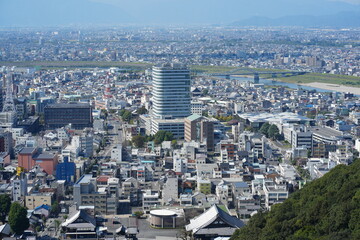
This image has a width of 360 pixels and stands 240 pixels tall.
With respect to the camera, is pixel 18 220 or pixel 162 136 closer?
pixel 18 220

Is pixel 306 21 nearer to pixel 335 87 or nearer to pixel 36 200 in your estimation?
pixel 335 87

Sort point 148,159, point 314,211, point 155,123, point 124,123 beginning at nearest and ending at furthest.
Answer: point 314,211, point 148,159, point 155,123, point 124,123

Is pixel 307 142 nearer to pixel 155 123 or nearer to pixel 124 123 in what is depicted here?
pixel 155 123

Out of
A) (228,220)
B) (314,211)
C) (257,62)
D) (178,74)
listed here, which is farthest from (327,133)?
(257,62)

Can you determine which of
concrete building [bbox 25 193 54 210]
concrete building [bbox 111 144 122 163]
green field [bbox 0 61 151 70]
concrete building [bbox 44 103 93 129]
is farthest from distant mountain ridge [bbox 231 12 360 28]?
concrete building [bbox 25 193 54 210]

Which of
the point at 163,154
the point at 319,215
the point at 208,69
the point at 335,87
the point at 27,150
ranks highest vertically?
the point at 319,215

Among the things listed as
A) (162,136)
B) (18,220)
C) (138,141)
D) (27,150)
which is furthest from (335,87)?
(18,220)

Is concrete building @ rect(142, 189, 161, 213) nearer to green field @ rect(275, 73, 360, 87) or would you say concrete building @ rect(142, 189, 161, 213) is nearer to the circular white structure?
the circular white structure

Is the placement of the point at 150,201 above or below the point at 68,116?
below
